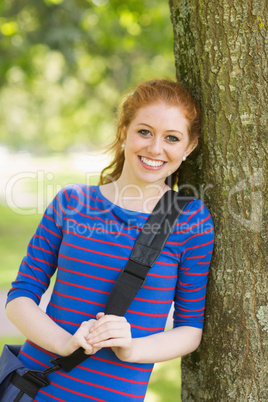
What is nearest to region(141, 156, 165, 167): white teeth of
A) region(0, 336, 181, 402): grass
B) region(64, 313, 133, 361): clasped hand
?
region(64, 313, 133, 361): clasped hand

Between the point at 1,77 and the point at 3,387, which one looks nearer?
the point at 3,387

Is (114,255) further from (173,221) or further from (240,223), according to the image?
(240,223)

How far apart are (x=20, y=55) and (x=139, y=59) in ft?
21.0

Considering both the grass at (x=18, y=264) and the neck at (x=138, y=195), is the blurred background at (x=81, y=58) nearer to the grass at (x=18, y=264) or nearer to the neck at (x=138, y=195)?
the grass at (x=18, y=264)

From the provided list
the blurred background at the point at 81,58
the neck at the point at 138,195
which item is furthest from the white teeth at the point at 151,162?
the blurred background at the point at 81,58

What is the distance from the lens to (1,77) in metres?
11.2

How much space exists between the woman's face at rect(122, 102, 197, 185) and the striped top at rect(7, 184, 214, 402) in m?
0.22

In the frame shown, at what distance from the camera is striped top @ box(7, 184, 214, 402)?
2.05 metres

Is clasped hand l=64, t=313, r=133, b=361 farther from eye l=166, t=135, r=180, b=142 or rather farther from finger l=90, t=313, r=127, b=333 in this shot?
eye l=166, t=135, r=180, b=142

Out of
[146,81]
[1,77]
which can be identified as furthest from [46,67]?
[146,81]

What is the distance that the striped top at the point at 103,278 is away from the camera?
2.05 m

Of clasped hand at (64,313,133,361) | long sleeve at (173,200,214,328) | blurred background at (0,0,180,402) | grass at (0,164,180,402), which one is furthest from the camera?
blurred background at (0,0,180,402)

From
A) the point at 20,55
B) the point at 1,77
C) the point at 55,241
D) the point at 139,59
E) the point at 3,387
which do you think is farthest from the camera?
the point at 139,59

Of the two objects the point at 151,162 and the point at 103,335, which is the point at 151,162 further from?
the point at 103,335
